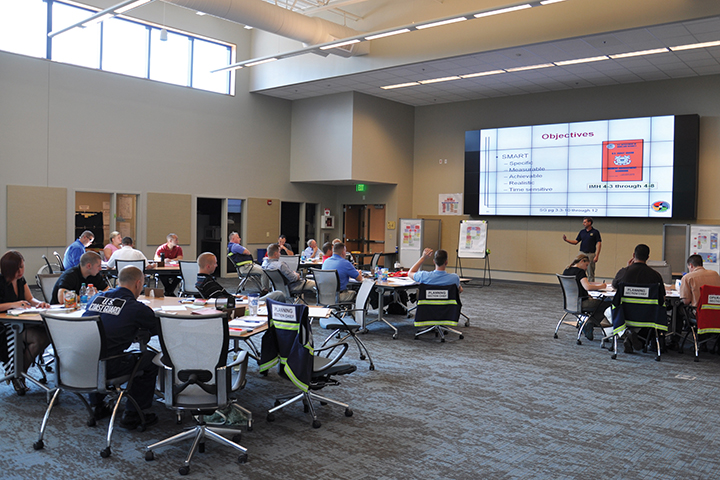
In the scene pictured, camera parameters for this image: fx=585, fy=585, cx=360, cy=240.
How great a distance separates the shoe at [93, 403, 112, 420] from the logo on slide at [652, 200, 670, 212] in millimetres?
11162

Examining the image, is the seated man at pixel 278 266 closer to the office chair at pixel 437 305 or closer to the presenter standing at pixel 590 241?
the office chair at pixel 437 305

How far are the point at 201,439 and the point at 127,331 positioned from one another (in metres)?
0.89

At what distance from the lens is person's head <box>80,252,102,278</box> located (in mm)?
5484

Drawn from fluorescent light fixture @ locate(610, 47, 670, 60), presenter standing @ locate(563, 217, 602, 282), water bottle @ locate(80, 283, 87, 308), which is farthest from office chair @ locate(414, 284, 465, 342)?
fluorescent light fixture @ locate(610, 47, 670, 60)

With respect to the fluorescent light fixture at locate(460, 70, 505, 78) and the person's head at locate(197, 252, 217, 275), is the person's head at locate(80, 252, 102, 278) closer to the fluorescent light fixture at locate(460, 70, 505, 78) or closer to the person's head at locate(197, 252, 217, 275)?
the person's head at locate(197, 252, 217, 275)

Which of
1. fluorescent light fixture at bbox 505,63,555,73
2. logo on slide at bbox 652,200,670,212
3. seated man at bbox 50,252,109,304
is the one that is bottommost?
seated man at bbox 50,252,109,304

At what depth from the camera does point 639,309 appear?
6.47 m

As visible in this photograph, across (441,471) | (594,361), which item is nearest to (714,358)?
(594,361)

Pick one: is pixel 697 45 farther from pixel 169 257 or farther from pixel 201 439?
pixel 201 439

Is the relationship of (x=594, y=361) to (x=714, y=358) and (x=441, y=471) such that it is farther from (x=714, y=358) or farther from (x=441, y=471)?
Answer: (x=441, y=471)

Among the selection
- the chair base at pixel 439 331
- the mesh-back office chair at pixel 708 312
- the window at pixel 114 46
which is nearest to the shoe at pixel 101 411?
the chair base at pixel 439 331

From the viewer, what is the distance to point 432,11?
426 inches

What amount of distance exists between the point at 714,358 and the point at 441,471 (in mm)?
4658

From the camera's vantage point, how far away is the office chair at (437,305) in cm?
702
